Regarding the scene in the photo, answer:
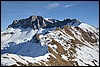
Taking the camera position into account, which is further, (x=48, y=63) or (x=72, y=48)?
(x=72, y=48)

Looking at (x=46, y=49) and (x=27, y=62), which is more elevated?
(x=27, y=62)

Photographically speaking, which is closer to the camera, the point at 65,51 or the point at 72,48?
the point at 65,51

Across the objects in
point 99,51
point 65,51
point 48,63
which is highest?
point 48,63

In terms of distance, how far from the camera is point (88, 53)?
17900 cm

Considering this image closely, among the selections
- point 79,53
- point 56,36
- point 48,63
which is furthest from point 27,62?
point 56,36

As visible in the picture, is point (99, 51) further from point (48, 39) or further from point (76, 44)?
point (48, 39)

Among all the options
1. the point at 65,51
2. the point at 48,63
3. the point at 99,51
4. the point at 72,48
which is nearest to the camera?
the point at 48,63

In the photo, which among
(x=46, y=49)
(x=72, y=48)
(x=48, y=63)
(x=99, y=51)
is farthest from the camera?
(x=99, y=51)

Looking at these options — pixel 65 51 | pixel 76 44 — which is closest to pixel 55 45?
pixel 65 51

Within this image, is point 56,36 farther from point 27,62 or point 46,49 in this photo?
point 27,62

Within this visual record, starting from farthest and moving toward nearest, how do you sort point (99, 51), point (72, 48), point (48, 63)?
point (99, 51) < point (72, 48) < point (48, 63)

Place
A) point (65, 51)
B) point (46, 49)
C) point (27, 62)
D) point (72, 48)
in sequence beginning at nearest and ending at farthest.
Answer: point (27, 62) → point (46, 49) → point (65, 51) → point (72, 48)

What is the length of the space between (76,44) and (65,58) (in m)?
45.7

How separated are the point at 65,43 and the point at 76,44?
14056mm
